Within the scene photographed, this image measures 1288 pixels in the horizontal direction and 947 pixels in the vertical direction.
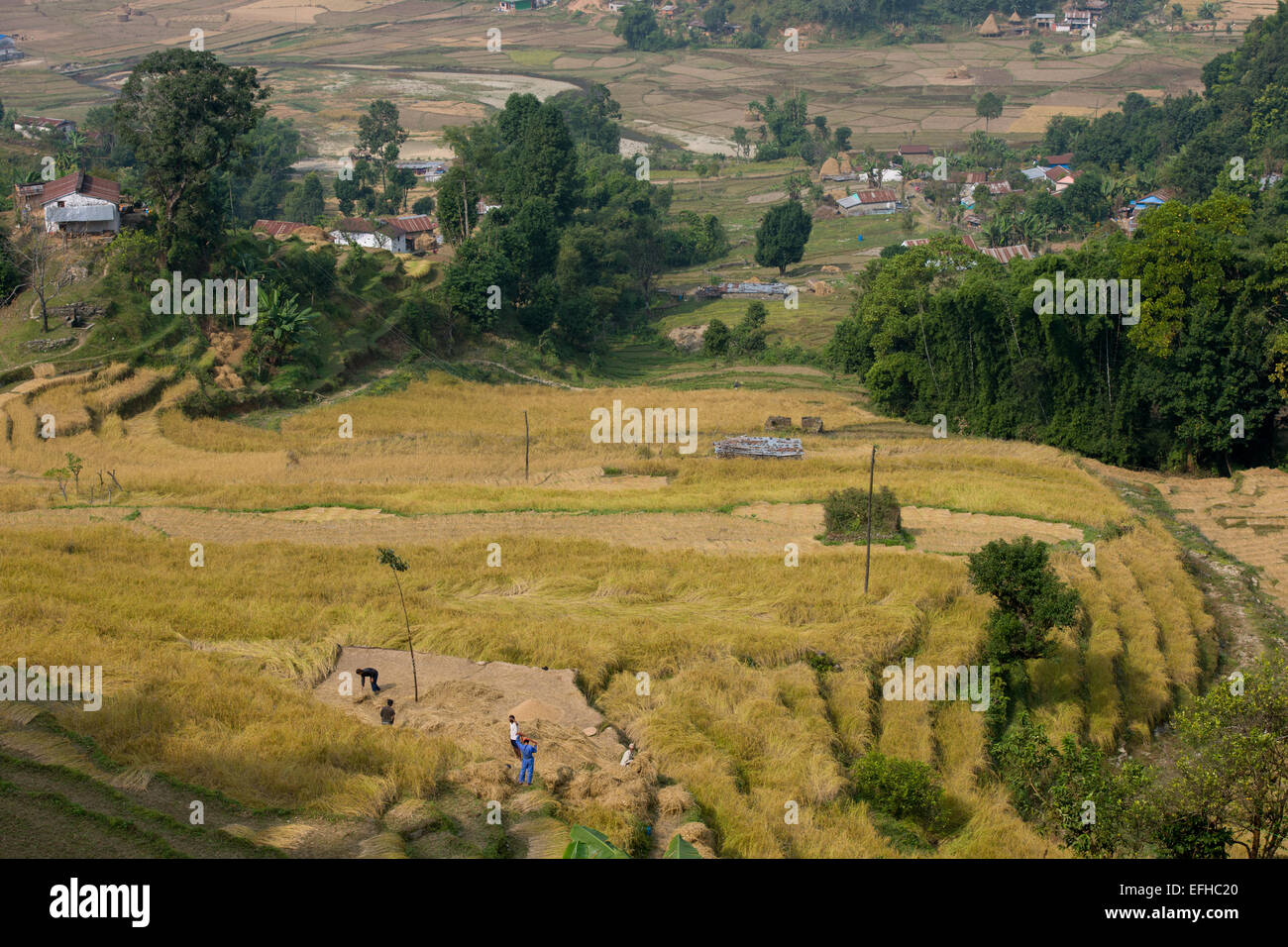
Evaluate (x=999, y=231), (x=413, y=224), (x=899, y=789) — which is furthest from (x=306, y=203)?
(x=899, y=789)

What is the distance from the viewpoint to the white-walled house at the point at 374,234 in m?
86.7

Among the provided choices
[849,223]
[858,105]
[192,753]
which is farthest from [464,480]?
[858,105]

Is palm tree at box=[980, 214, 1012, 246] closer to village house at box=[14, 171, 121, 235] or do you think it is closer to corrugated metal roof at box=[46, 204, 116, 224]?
village house at box=[14, 171, 121, 235]

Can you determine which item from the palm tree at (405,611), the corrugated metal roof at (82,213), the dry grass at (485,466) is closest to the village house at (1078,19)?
the dry grass at (485,466)

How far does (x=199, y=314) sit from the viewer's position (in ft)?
184

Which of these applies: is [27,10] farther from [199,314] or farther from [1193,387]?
[1193,387]

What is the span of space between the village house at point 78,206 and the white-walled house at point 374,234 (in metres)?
28.6

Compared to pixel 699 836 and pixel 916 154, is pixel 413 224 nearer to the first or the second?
pixel 916 154

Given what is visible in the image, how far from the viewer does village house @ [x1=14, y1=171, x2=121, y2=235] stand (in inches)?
2185

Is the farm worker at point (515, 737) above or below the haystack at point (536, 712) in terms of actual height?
above

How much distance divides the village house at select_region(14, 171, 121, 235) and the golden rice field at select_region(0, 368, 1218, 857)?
9829 millimetres

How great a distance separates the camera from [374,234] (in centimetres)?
8762

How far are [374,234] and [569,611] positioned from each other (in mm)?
63756

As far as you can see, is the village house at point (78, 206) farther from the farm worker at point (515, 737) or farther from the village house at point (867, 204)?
the village house at point (867, 204)
